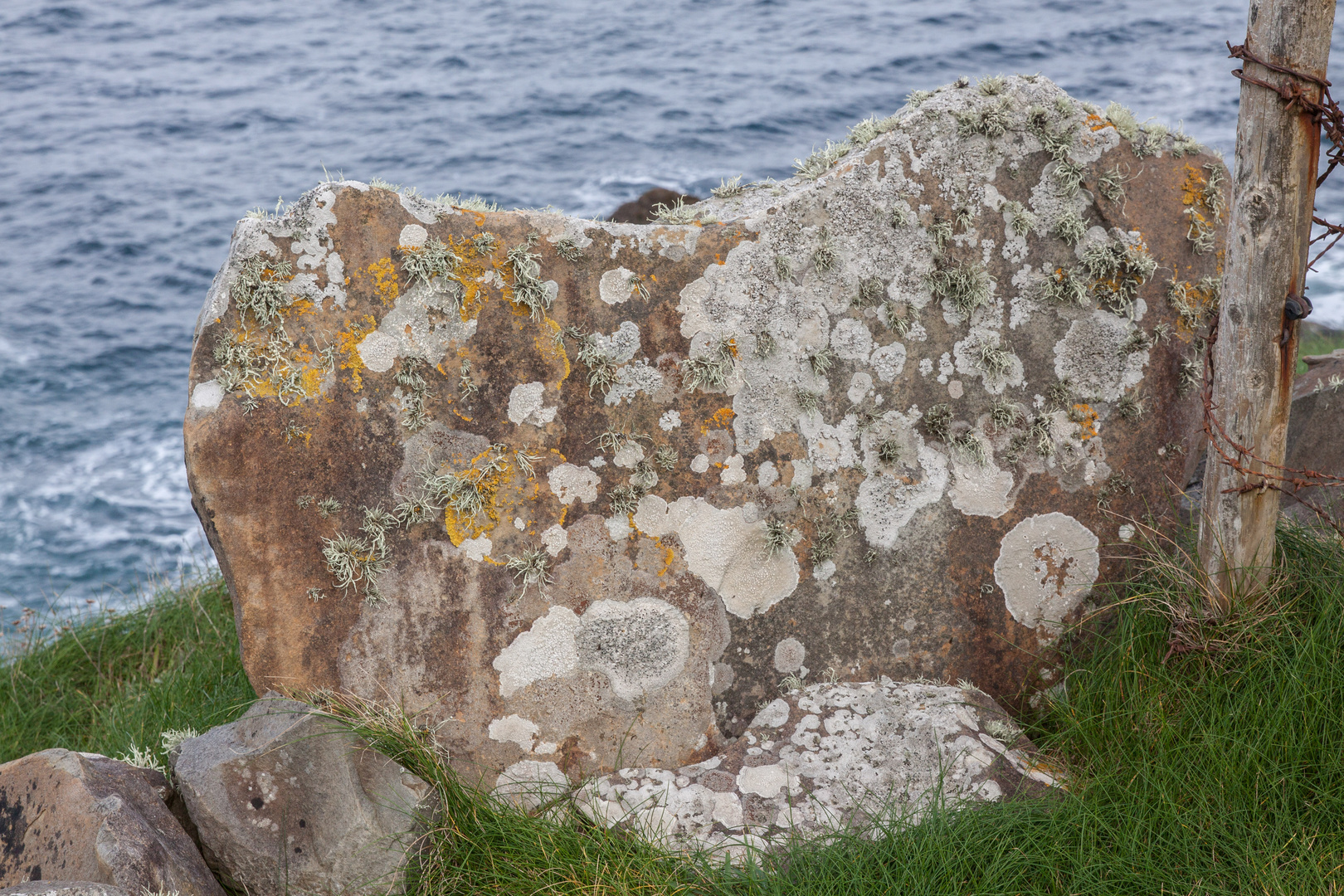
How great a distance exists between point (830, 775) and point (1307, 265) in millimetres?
2834

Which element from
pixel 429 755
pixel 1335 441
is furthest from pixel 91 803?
pixel 1335 441

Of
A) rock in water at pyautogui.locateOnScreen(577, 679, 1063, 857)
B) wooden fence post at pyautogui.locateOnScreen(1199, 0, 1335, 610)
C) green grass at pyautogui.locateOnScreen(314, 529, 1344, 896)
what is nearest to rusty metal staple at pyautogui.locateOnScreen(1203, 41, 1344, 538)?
wooden fence post at pyautogui.locateOnScreen(1199, 0, 1335, 610)

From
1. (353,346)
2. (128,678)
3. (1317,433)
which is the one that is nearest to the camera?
(353,346)

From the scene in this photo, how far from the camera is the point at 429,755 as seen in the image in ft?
11.9

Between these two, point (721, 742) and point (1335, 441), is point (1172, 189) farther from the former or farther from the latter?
point (721, 742)

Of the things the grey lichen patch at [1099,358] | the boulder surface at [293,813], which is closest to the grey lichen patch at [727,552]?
the boulder surface at [293,813]

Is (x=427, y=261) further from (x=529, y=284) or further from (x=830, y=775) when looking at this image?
(x=830, y=775)

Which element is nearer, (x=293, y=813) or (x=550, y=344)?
(x=293, y=813)

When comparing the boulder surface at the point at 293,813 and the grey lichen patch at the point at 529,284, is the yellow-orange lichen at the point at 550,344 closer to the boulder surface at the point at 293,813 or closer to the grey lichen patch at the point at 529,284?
the grey lichen patch at the point at 529,284

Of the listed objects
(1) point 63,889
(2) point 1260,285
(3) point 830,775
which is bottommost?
(3) point 830,775

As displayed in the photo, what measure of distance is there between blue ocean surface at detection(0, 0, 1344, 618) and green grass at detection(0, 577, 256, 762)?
206 inches

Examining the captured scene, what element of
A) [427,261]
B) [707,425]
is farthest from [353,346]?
[707,425]

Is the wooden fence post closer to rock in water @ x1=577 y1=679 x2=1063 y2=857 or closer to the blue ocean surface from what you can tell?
rock in water @ x1=577 y1=679 x2=1063 y2=857

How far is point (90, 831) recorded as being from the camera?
299 cm
